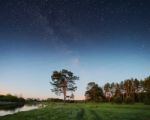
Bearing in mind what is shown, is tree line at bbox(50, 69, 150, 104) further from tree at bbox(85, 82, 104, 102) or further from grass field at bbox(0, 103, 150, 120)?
grass field at bbox(0, 103, 150, 120)

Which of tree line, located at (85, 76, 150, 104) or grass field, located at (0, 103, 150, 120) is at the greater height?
tree line, located at (85, 76, 150, 104)

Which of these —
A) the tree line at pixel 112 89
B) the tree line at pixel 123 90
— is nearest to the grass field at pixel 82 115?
the tree line at pixel 112 89

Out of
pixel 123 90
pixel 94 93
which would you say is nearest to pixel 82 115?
pixel 94 93

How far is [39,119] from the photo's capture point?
26.6 m

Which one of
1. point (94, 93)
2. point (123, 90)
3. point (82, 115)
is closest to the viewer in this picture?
point (82, 115)

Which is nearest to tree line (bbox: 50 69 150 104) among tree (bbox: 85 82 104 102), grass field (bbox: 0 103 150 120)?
tree (bbox: 85 82 104 102)

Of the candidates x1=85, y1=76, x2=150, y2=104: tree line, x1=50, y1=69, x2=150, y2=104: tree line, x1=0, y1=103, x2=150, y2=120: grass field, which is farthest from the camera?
x1=85, y1=76, x2=150, y2=104: tree line

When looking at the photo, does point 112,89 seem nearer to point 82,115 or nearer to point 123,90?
point 123,90

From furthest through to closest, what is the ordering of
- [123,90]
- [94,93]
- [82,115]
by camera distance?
1. [123,90]
2. [94,93]
3. [82,115]

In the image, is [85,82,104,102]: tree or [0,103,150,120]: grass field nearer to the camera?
[0,103,150,120]: grass field

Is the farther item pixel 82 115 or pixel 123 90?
pixel 123 90

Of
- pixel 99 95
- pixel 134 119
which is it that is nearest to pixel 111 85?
pixel 99 95

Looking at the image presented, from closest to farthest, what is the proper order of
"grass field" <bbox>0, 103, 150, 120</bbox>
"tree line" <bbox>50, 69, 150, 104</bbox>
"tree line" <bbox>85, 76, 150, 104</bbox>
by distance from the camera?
"grass field" <bbox>0, 103, 150, 120</bbox>
"tree line" <bbox>50, 69, 150, 104</bbox>
"tree line" <bbox>85, 76, 150, 104</bbox>

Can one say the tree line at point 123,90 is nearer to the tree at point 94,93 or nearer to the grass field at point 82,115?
the tree at point 94,93
